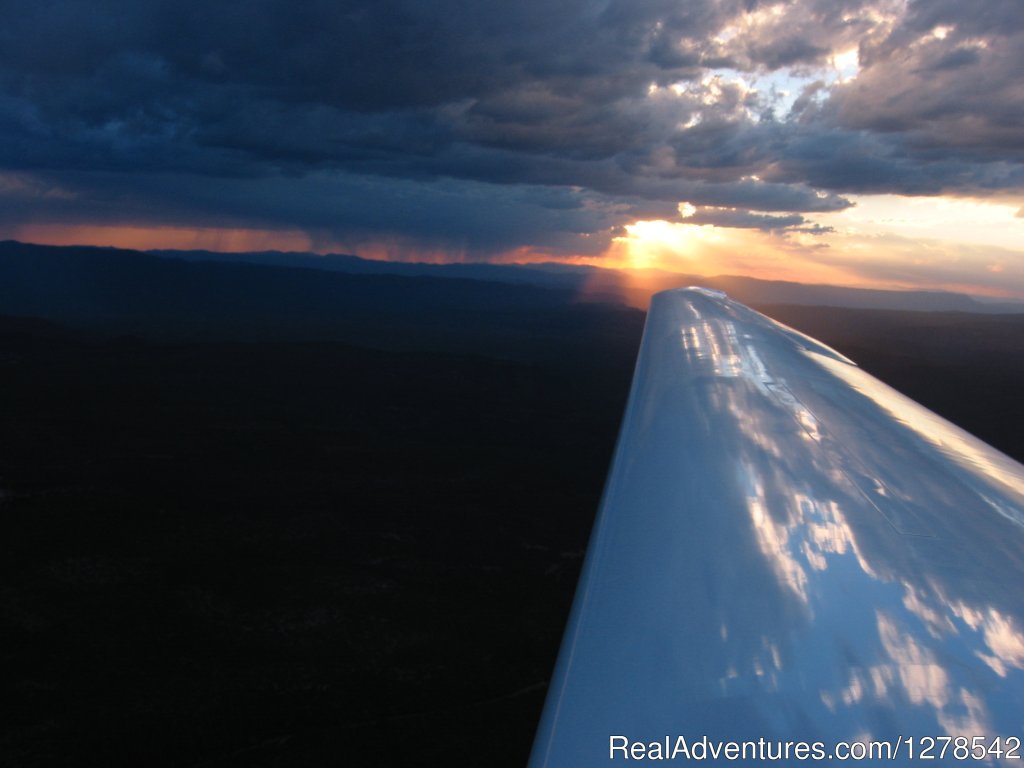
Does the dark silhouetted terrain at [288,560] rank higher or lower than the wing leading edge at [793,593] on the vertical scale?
lower

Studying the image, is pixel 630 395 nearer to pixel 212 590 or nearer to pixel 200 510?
pixel 212 590

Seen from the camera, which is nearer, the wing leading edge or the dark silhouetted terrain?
the wing leading edge

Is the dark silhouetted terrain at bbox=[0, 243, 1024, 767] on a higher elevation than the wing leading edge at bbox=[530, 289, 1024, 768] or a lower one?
lower

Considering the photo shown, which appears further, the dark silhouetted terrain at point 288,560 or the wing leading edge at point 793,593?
the dark silhouetted terrain at point 288,560

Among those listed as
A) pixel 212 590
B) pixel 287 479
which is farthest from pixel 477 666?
pixel 287 479
